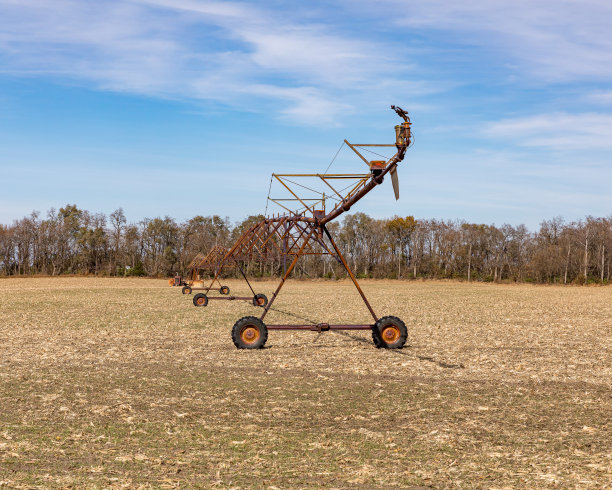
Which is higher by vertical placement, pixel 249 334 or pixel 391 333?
pixel 391 333

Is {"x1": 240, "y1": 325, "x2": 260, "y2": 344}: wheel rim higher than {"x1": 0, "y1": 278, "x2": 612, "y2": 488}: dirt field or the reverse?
higher

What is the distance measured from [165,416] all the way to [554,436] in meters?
6.44

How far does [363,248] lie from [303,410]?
287 feet

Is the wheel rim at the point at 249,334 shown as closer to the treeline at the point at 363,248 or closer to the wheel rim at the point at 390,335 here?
the wheel rim at the point at 390,335

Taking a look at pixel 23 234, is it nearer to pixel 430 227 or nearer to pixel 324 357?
pixel 430 227

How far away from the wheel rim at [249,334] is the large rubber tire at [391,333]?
11.7 feet

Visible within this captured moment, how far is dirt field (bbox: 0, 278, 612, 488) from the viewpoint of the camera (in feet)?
23.1

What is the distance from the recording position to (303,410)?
10.0 meters

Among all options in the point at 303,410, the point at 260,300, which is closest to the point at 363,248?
the point at 260,300

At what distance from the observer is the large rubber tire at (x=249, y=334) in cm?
1628

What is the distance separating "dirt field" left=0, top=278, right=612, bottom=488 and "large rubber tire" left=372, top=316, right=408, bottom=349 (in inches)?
12.2

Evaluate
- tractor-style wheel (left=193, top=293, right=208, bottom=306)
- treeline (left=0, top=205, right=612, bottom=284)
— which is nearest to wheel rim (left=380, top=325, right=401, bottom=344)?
tractor-style wheel (left=193, top=293, right=208, bottom=306)

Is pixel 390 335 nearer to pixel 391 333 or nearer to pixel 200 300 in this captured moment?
pixel 391 333

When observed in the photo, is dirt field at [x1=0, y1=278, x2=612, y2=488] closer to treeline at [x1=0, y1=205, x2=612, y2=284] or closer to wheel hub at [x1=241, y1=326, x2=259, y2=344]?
wheel hub at [x1=241, y1=326, x2=259, y2=344]
